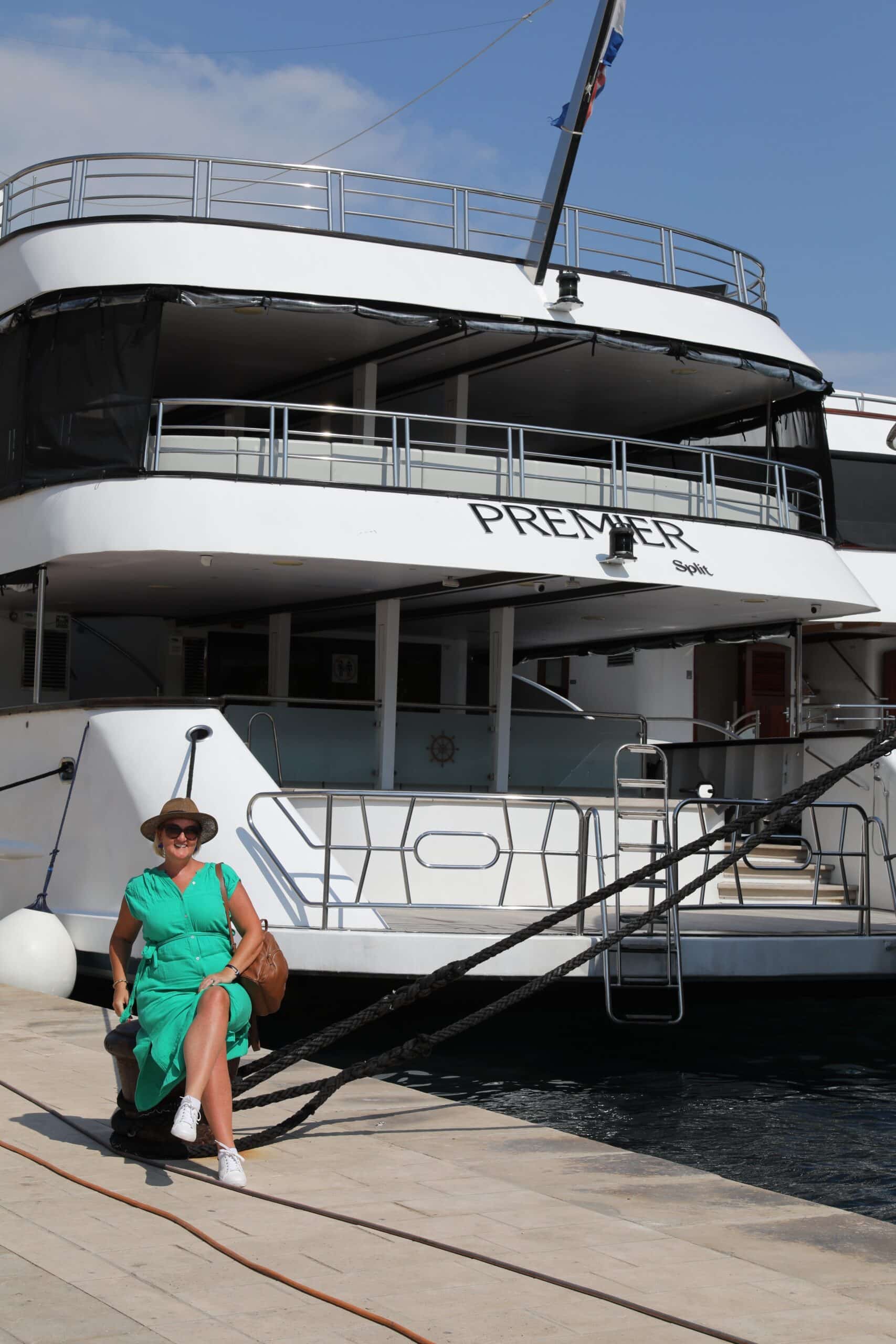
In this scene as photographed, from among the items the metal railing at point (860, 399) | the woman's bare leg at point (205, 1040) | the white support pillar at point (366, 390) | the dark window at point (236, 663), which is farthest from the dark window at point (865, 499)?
the woman's bare leg at point (205, 1040)

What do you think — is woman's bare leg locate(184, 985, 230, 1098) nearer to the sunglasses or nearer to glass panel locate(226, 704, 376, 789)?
the sunglasses

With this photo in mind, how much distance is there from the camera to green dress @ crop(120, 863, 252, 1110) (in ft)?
19.3

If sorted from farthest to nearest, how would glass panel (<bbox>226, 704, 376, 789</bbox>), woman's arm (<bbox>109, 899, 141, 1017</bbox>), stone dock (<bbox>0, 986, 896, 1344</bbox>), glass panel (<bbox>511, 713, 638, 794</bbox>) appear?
glass panel (<bbox>511, 713, 638, 794</bbox>), glass panel (<bbox>226, 704, 376, 789</bbox>), woman's arm (<bbox>109, 899, 141, 1017</bbox>), stone dock (<bbox>0, 986, 896, 1344</bbox>)

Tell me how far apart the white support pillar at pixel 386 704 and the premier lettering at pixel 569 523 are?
1780 mm

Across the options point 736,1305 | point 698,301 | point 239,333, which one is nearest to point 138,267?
→ point 239,333

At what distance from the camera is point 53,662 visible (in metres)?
16.6

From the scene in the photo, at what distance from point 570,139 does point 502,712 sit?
17.0 feet

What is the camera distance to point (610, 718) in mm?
14773

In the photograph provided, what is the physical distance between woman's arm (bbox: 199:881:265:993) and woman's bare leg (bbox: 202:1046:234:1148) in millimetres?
276

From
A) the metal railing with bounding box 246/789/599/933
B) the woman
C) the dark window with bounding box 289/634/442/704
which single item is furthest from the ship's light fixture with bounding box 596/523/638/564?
the woman

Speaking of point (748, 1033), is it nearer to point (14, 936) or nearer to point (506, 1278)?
point (14, 936)

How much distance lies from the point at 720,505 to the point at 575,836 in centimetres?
358

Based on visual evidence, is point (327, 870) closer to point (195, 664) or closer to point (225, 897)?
point (225, 897)

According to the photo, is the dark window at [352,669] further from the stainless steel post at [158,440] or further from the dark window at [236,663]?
the stainless steel post at [158,440]
